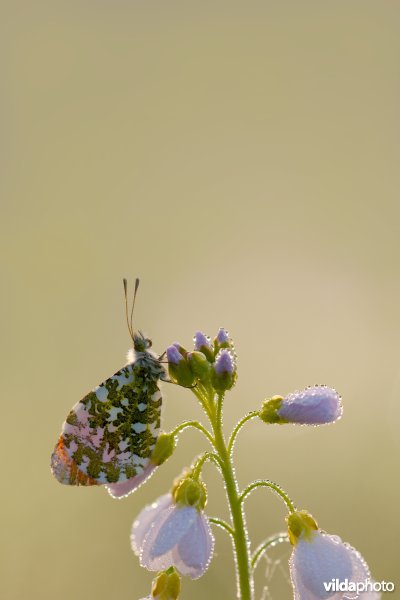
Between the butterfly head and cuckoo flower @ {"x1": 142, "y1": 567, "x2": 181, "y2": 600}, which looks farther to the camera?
the butterfly head

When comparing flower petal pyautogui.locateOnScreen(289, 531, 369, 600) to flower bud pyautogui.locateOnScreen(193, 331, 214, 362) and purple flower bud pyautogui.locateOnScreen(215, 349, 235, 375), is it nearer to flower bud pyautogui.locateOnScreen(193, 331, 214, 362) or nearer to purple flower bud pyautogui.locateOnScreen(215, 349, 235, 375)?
purple flower bud pyautogui.locateOnScreen(215, 349, 235, 375)

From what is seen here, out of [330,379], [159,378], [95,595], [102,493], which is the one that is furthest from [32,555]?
[159,378]

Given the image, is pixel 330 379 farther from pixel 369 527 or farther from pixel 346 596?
pixel 346 596

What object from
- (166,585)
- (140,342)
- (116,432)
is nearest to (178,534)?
(166,585)

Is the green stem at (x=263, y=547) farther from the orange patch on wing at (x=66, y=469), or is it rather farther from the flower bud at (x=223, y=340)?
the flower bud at (x=223, y=340)

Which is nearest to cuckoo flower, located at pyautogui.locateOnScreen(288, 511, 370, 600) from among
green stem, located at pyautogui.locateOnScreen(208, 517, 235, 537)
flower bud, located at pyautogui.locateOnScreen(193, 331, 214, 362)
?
green stem, located at pyautogui.locateOnScreen(208, 517, 235, 537)

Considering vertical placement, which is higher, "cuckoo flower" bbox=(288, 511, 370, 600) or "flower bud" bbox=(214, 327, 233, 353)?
"flower bud" bbox=(214, 327, 233, 353)

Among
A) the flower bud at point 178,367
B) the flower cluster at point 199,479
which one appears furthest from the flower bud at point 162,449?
the flower bud at point 178,367
